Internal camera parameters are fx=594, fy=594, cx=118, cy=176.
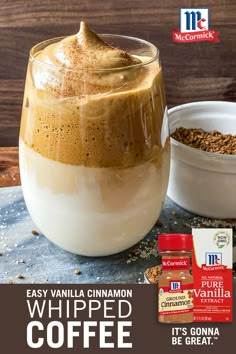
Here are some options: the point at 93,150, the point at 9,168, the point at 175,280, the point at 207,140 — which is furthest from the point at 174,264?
the point at 9,168

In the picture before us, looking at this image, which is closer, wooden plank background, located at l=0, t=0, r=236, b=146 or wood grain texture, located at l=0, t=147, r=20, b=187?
wood grain texture, located at l=0, t=147, r=20, b=187

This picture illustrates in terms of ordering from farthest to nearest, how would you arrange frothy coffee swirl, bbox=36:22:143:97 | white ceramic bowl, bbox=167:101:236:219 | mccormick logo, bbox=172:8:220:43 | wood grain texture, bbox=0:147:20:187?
mccormick logo, bbox=172:8:220:43 < wood grain texture, bbox=0:147:20:187 < white ceramic bowl, bbox=167:101:236:219 < frothy coffee swirl, bbox=36:22:143:97

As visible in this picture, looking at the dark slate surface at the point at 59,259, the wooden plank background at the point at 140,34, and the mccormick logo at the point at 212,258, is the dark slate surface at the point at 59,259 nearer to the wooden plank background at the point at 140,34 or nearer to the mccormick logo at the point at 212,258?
the mccormick logo at the point at 212,258

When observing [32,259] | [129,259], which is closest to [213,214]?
[129,259]

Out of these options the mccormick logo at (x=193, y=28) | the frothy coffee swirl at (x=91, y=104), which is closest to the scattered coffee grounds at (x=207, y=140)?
the frothy coffee swirl at (x=91, y=104)

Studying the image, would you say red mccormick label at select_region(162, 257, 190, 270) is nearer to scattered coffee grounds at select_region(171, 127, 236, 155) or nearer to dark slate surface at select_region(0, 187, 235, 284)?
dark slate surface at select_region(0, 187, 235, 284)

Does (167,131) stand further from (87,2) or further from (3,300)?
(87,2)

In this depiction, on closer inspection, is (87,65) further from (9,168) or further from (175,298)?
(9,168)

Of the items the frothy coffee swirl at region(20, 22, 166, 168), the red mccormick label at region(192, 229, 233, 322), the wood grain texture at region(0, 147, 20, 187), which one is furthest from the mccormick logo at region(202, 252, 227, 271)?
the wood grain texture at region(0, 147, 20, 187)
